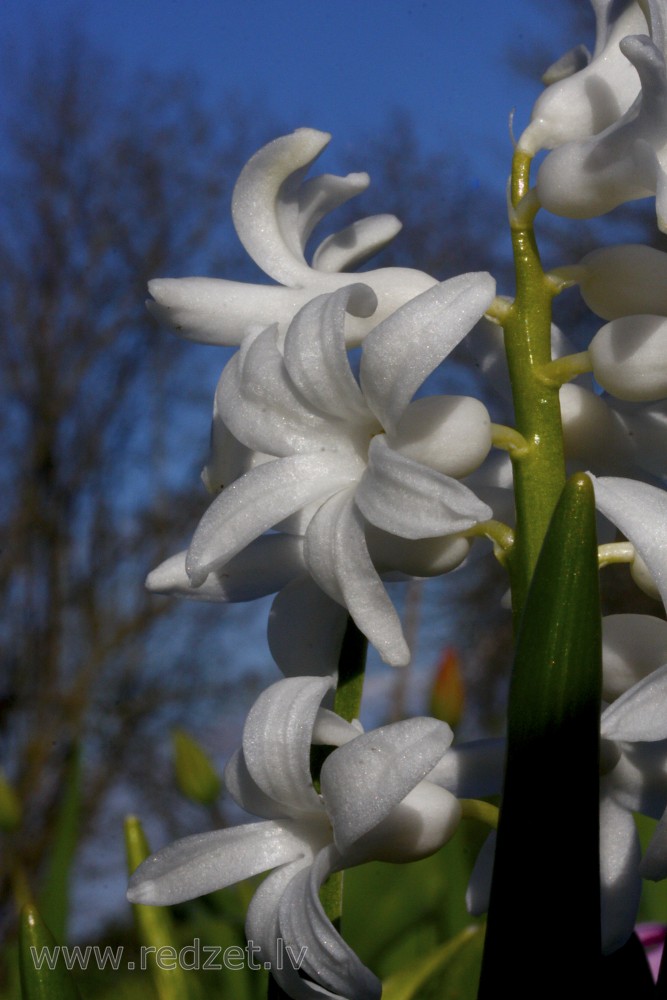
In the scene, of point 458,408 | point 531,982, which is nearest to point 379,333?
point 458,408

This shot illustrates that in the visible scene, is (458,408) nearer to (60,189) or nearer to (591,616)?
(591,616)

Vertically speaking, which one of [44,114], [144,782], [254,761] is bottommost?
[144,782]

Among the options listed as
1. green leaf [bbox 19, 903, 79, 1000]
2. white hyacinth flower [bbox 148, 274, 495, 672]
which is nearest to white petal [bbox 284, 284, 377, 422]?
white hyacinth flower [bbox 148, 274, 495, 672]

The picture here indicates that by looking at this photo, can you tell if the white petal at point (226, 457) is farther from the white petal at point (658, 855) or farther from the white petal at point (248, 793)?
the white petal at point (658, 855)

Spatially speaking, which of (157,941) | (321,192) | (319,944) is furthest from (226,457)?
(157,941)

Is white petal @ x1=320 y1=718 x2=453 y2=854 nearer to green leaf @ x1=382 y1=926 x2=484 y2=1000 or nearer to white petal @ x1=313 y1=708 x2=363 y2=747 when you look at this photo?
white petal @ x1=313 y1=708 x2=363 y2=747

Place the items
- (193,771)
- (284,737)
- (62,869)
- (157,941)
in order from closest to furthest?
(284,737) → (157,941) → (62,869) → (193,771)

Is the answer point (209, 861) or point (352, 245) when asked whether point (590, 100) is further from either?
point (209, 861)
